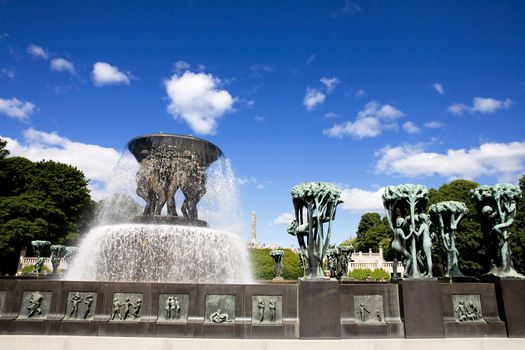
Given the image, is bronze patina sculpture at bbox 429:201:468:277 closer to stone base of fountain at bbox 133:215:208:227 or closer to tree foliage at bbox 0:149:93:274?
stone base of fountain at bbox 133:215:208:227

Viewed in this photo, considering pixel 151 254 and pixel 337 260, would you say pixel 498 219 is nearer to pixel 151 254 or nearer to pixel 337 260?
pixel 151 254

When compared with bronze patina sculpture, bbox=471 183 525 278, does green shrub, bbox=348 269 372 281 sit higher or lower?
lower

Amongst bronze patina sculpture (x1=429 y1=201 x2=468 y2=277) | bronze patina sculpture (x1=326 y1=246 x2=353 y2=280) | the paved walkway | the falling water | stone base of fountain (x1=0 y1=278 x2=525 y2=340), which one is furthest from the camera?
bronze patina sculpture (x1=326 y1=246 x2=353 y2=280)

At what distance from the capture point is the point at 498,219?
8.71m

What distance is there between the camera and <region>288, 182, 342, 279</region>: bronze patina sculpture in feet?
26.1

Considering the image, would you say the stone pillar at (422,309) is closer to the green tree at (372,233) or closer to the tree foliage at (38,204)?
the tree foliage at (38,204)

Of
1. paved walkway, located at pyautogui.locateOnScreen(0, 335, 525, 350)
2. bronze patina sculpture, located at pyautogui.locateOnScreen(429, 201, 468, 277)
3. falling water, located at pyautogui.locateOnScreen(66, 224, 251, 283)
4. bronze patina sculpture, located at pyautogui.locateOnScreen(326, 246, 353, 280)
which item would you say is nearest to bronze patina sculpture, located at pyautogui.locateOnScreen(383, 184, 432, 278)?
paved walkway, located at pyautogui.locateOnScreen(0, 335, 525, 350)

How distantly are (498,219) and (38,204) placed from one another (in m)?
48.8

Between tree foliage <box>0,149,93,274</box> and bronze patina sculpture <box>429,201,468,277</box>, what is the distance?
43951 millimetres

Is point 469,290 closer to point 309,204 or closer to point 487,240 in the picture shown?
point 487,240

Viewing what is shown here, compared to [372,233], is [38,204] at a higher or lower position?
higher

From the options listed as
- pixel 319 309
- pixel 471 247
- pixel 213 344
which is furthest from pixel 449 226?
pixel 471 247

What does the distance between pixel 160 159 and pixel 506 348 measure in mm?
12748

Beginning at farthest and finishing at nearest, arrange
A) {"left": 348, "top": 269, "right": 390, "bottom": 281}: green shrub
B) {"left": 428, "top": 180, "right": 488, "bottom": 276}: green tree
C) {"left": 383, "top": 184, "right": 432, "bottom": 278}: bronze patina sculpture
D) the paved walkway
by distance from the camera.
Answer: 1. {"left": 348, "top": 269, "right": 390, "bottom": 281}: green shrub
2. {"left": 428, "top": 180, "right": 488, "bottom": 276}: green tree
3. {"left": 383, "top": 184, "right": 432, "bottom": 278}: bronze patina sculpture
4. the paved walkway
